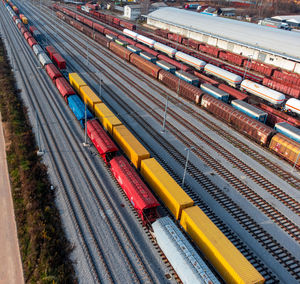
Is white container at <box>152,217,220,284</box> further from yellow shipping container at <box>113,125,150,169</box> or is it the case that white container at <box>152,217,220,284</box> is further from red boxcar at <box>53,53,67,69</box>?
red boxcar at <box>53,53,67,69</box>

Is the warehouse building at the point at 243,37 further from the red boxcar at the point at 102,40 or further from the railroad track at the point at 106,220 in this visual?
the railroad track at the point at 106,220

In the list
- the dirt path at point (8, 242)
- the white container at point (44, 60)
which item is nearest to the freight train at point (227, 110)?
the white container at point (44, 60)

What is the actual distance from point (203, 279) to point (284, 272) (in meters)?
10.3

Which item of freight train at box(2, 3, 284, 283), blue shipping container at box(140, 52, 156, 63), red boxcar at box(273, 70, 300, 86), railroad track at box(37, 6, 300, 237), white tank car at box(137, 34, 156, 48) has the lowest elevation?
railroad track at box(37, 6, 300, 237)

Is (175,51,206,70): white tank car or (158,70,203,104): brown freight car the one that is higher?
(175,51,206,70): white tank car

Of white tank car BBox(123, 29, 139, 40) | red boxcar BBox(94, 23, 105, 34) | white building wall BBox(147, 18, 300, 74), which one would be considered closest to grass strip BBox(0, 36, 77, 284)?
white building wall BBox(147, 18, 300, 74)

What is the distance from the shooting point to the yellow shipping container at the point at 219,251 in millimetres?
19767

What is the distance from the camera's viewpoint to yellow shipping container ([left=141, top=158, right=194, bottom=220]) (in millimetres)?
25936

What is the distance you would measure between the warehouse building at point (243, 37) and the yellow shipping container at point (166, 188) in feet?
190

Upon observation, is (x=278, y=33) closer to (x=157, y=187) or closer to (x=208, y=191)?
(x=208, y=191)

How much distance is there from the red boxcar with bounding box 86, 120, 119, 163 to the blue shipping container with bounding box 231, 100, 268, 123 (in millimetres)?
27740

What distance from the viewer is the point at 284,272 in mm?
24516

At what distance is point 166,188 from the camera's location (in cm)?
2736

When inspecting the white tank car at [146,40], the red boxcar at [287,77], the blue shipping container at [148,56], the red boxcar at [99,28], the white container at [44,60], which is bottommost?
the red boxcar at [287,77]
